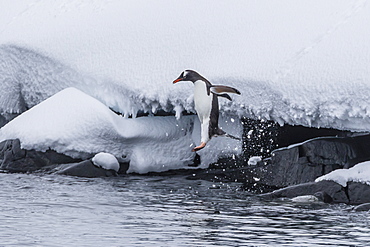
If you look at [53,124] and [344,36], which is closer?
[344,36]

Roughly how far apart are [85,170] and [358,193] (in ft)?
11.4

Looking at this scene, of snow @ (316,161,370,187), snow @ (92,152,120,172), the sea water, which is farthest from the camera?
snow @ (92,152,120,172)

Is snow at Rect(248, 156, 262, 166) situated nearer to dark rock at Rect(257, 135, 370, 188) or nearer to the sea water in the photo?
dark rock at Rect(257, 135, 370, 188)

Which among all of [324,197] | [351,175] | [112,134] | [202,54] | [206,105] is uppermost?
[202,54]

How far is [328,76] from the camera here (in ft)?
33.9

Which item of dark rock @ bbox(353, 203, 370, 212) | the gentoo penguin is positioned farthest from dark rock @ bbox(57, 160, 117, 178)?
dark rock @ bbox(353, 203, 370, 212)

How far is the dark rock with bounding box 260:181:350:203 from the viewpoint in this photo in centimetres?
911

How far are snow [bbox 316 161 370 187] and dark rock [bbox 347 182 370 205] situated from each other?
55 mm

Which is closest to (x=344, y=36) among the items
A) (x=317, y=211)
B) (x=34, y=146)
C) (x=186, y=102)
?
(x=186, y=102)

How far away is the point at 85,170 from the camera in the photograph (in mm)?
10922

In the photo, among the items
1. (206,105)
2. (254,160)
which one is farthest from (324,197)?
(254,160)

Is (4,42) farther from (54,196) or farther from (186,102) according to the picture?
(54,196)

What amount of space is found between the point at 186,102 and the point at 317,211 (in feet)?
11.1

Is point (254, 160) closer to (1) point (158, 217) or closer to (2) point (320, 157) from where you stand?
(2) point (320, 157)
